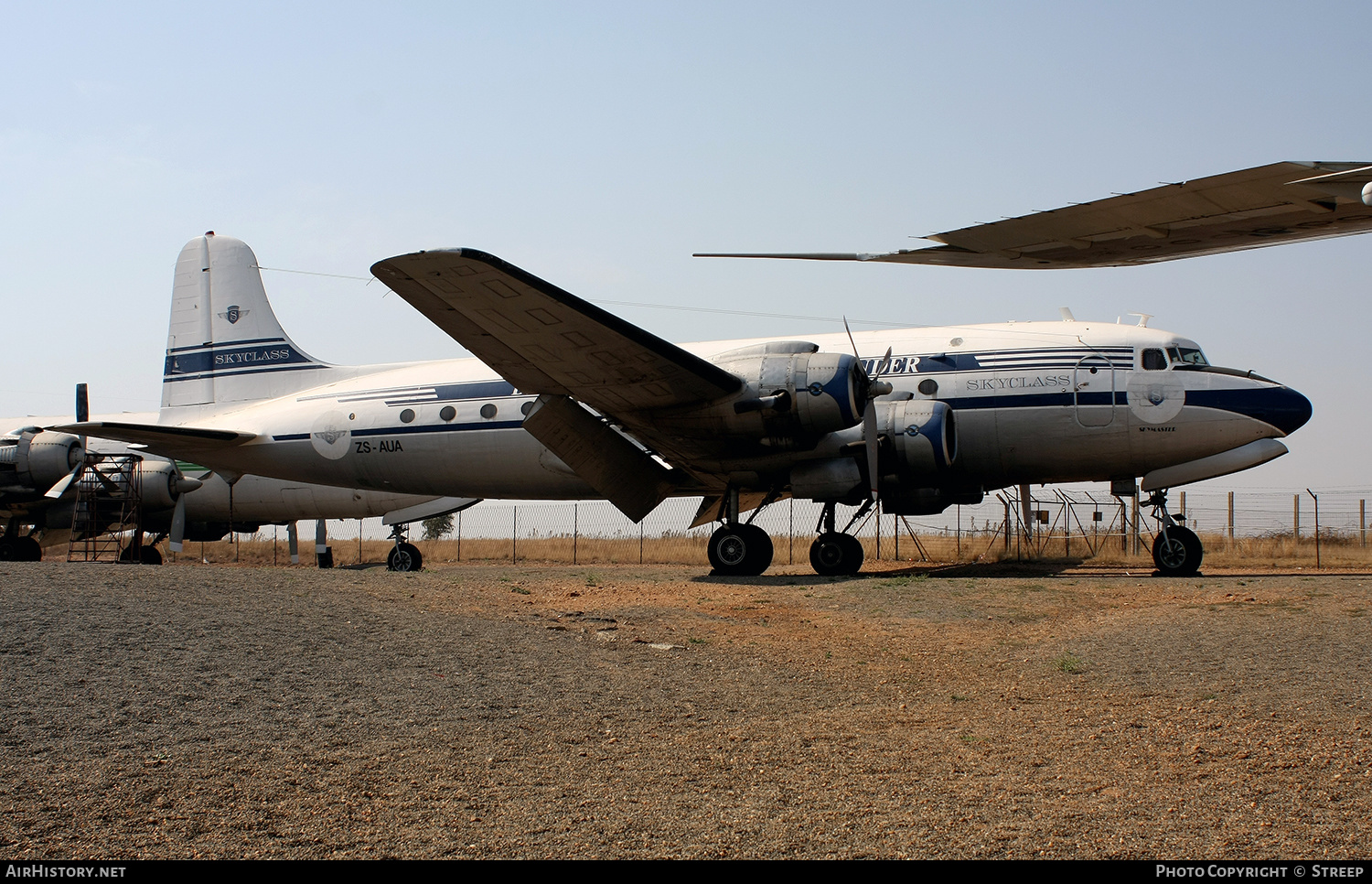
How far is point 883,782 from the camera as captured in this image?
4.86 meters

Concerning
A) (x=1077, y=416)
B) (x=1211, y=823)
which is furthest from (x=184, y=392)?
(x=1211, y=823)

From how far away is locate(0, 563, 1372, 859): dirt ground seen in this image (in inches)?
159

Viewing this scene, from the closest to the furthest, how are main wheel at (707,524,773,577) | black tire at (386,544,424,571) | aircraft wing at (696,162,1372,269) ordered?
1. aircraft wing at (696,162,1372,269)
2. main wheel at (707,524,773,577)
3. black tire at (386,544,424,571)

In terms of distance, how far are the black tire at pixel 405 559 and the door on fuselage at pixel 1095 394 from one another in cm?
1406

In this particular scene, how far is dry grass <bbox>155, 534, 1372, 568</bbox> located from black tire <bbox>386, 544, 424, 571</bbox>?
28.1 feet

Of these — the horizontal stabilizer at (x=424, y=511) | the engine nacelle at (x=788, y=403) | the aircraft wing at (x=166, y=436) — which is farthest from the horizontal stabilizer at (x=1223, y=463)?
the aircraft wing at (x=166, y=436)

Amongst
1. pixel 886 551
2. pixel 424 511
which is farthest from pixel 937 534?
pixel 424 511

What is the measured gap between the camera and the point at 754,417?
555 inches

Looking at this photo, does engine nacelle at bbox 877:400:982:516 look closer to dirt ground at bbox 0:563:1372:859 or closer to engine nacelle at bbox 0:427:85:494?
dirt ground at bbox 0:563:1372:859

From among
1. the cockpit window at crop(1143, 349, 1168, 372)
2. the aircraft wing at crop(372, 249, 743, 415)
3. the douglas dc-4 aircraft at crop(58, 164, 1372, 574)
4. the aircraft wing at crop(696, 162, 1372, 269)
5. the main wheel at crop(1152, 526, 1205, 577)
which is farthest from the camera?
the cockpit window at crop(1143, 349, 1168, 372)

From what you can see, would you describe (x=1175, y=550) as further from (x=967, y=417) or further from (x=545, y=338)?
(x=545, y=338)

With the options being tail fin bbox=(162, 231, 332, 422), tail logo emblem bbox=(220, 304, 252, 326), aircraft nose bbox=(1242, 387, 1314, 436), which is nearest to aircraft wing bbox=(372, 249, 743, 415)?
aircraft nose bbox=(1242, 387, 1314, 436)

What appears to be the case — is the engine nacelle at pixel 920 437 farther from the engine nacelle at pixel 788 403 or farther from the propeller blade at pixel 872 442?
the engine nacelle at pixel 788 403

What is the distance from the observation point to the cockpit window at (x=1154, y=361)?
15312 millimetres
